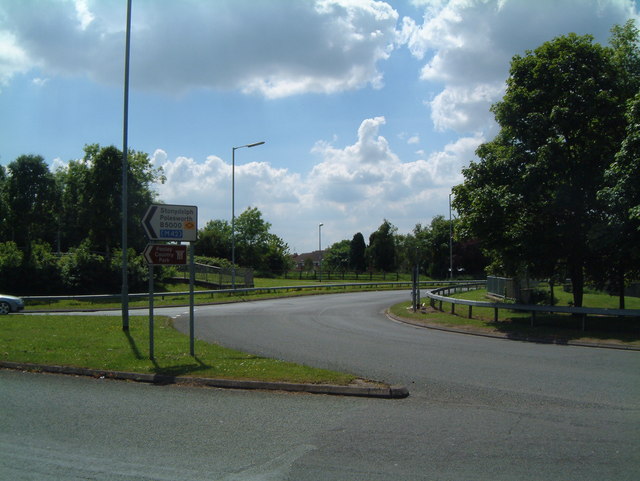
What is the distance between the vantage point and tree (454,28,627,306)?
18.2m

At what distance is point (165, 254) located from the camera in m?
11.1

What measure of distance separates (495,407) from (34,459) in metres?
5.68

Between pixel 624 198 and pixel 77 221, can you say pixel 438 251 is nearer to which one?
pixel 77 221

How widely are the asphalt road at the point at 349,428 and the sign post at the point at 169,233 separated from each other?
255 cm

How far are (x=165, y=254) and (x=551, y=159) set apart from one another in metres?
13.4

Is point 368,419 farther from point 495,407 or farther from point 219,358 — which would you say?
point 219,358

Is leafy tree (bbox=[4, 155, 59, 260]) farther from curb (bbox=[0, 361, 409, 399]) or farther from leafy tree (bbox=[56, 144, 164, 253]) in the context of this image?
curb (bbox=[0, 361, 409, 399])

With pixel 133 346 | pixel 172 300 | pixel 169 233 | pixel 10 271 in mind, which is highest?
pixel 169 233

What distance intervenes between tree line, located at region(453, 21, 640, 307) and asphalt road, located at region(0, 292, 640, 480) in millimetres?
8541

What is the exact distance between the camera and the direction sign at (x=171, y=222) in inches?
429

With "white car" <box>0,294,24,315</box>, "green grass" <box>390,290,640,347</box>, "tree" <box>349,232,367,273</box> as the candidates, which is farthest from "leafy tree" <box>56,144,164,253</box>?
"tree" <box>349,232,367,273</box>

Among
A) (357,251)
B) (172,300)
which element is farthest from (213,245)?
(172,300)

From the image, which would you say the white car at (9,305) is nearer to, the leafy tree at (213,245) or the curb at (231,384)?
the curb at (231,384)

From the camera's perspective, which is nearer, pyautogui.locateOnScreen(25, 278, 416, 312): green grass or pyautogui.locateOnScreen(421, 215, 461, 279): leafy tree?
pyautogui.locateOnScreen(25, 278, 416, 312): green grass
